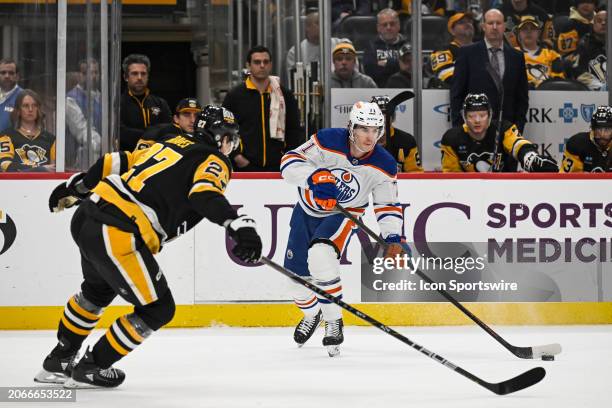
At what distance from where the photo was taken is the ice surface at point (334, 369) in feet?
14.6

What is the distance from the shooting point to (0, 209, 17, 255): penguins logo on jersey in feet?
22.1

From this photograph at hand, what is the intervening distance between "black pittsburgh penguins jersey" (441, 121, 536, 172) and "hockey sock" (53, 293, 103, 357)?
3.43 meters

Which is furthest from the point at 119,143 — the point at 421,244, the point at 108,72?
the point at 421,244

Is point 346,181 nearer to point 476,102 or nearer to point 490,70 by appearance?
point 476,102

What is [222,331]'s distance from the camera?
22.2ft

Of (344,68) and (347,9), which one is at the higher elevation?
(347,9)

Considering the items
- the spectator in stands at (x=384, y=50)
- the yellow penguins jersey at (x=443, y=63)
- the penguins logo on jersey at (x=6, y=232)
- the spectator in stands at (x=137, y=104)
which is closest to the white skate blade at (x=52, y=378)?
the penguins logo on jersey at (x=6, y=232)

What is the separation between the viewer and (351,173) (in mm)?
5859

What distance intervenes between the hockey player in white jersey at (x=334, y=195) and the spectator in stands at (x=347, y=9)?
7.77 feet

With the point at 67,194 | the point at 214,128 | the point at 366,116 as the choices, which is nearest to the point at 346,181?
the point at 366,116

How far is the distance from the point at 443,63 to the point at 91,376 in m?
4.31

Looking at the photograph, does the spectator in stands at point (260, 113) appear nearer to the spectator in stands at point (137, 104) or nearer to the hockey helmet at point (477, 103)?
the spectator in stands at point (137, 104)

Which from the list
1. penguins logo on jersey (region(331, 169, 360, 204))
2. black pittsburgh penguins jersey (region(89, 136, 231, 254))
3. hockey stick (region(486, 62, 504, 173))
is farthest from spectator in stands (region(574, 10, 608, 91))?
black pittsburgh penguins jersey (region(89, 136, 231, 254))

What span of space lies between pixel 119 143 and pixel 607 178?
2996 mm
